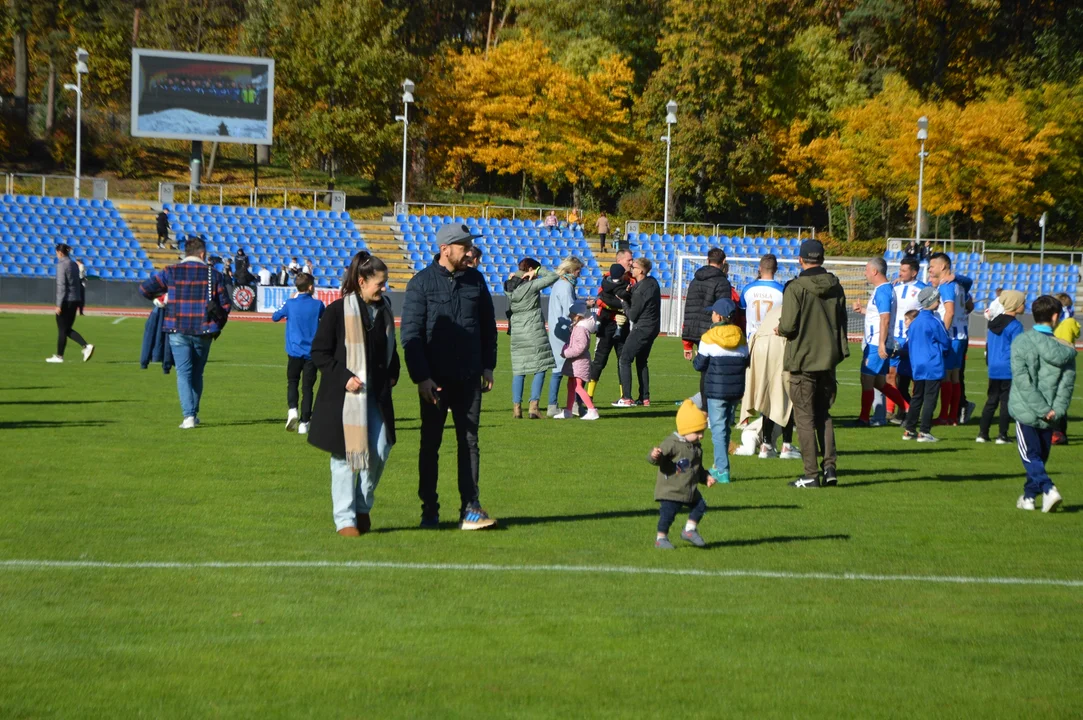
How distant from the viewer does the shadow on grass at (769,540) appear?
807 centimetres

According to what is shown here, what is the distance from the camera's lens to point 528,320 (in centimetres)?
1440

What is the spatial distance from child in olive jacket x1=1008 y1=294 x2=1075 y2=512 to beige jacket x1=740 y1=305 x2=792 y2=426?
2.40m

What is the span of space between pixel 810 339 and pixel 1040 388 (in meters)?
1.86

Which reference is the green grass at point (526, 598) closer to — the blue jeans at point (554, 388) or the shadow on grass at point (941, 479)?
the shadow on grass at point (941, 479)

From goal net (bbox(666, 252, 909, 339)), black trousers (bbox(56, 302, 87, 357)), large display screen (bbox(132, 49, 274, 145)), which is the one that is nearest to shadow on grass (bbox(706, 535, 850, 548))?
black trousers (bbox(56, 302, 87, 357))

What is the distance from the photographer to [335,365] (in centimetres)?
778

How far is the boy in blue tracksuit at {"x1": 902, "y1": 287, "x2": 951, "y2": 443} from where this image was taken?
45.6 feet

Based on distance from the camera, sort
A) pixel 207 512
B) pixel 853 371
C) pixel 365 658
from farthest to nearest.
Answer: pixel 853 371, pixel 207 512, pixel 365 658

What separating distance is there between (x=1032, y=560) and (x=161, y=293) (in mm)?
9480

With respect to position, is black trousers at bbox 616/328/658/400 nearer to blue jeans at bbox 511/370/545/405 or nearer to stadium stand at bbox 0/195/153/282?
blue jeans at bbox 511/370/545/405

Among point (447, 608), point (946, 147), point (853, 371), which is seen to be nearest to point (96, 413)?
point (447, 608)

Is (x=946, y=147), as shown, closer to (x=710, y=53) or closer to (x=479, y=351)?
(x=710, y=53)

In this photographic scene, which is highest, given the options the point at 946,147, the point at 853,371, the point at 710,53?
the point at 710,53

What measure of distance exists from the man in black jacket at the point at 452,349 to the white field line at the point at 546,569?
1.07m
